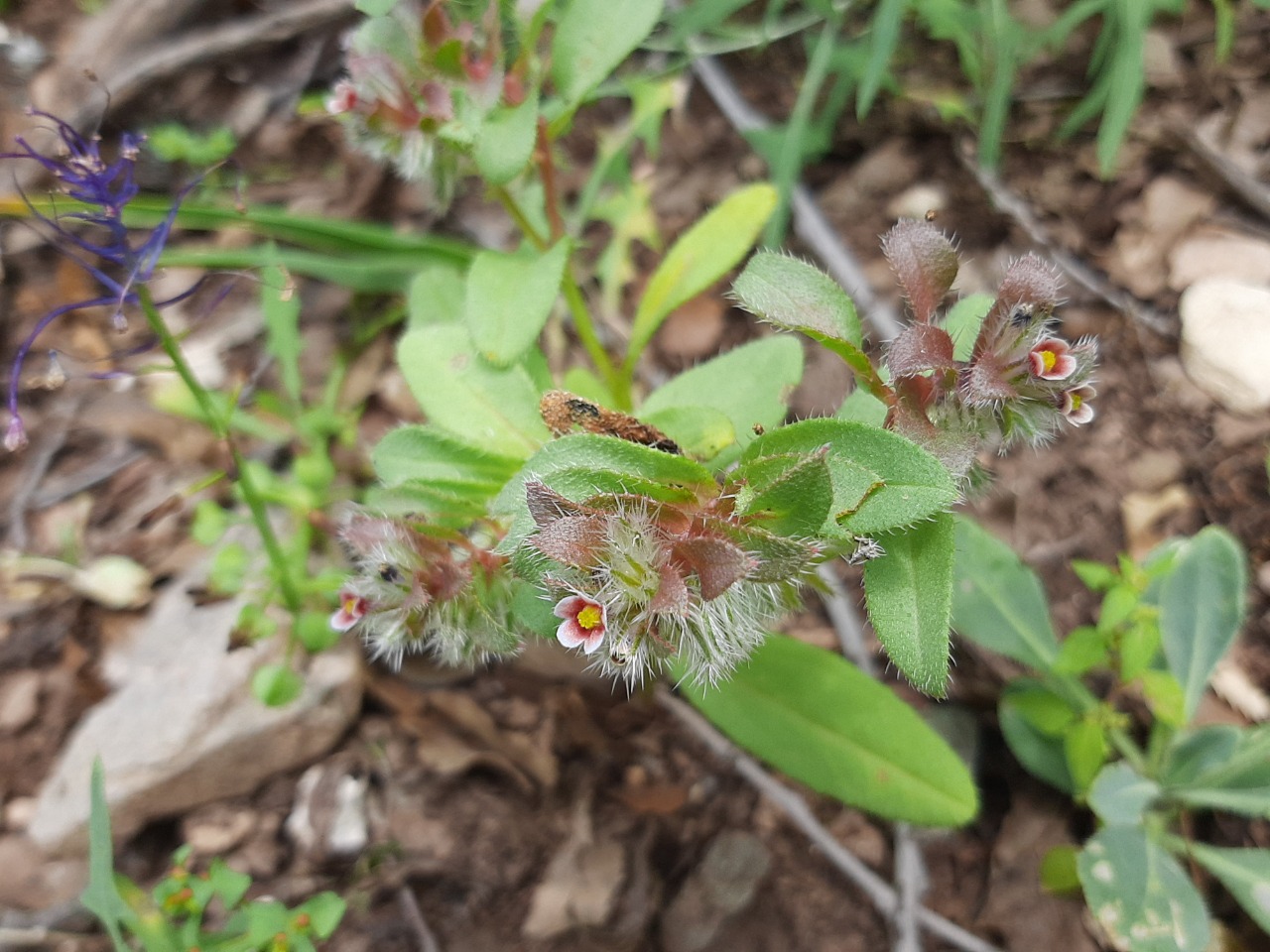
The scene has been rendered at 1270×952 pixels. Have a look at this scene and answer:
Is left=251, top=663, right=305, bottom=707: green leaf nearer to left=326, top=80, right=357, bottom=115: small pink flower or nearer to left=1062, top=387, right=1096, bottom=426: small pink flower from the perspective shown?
left=326, top=80, right=357, bottom=115: small pink flower

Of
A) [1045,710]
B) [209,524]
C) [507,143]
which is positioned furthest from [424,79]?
[1045,710]

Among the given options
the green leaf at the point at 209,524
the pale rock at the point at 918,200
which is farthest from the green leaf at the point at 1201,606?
the green leaf at the point at 209,524

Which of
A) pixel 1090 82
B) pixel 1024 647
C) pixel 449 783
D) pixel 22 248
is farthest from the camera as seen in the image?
pixel 22 248

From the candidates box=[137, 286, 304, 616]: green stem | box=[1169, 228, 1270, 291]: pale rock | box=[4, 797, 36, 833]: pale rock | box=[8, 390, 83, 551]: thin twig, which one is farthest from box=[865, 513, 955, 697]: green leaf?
box=[8, 390, 83, 551]: thin twig

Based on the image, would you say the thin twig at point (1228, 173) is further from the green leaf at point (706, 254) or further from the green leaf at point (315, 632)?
the green leaf at point (315, 632)

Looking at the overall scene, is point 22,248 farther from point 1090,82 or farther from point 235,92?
point 1090,82

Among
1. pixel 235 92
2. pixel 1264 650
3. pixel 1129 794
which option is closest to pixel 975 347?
pixel 1129 794
